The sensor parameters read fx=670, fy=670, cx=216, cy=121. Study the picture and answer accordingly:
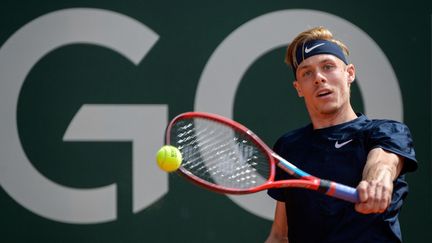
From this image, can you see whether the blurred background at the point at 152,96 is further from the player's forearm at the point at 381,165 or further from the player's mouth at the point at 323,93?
the player's forearm at the point at 381,165

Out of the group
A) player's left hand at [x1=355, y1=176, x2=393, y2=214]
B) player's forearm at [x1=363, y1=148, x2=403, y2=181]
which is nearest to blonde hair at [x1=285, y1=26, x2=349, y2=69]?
player's forearm at [x1=363, y1=148, x2=403, y2=181]

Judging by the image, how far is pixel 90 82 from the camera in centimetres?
347

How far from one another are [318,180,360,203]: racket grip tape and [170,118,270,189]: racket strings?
1.00 ft

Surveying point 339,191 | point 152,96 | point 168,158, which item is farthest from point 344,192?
point 152,96

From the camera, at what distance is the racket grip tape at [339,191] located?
1.85 m

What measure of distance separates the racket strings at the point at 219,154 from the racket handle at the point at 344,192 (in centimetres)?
34

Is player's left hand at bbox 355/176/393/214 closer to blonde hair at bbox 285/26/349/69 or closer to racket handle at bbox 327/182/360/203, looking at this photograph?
racket handle at bbox 327/182/360/203

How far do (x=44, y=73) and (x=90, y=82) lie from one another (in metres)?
0.25

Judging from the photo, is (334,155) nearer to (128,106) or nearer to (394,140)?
(394,140)

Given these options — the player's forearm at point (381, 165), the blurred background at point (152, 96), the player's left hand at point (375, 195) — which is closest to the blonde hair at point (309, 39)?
the player's forearm at point (381, 165)

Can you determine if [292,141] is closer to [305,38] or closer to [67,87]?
[305,38]

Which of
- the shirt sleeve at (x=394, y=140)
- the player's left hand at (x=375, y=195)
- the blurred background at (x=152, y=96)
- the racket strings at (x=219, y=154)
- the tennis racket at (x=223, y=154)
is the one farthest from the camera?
the blurred background at (x=152, y=96)

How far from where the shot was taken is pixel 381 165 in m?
1.88

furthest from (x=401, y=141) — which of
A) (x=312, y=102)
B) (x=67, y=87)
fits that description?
(x=67, y=87)
